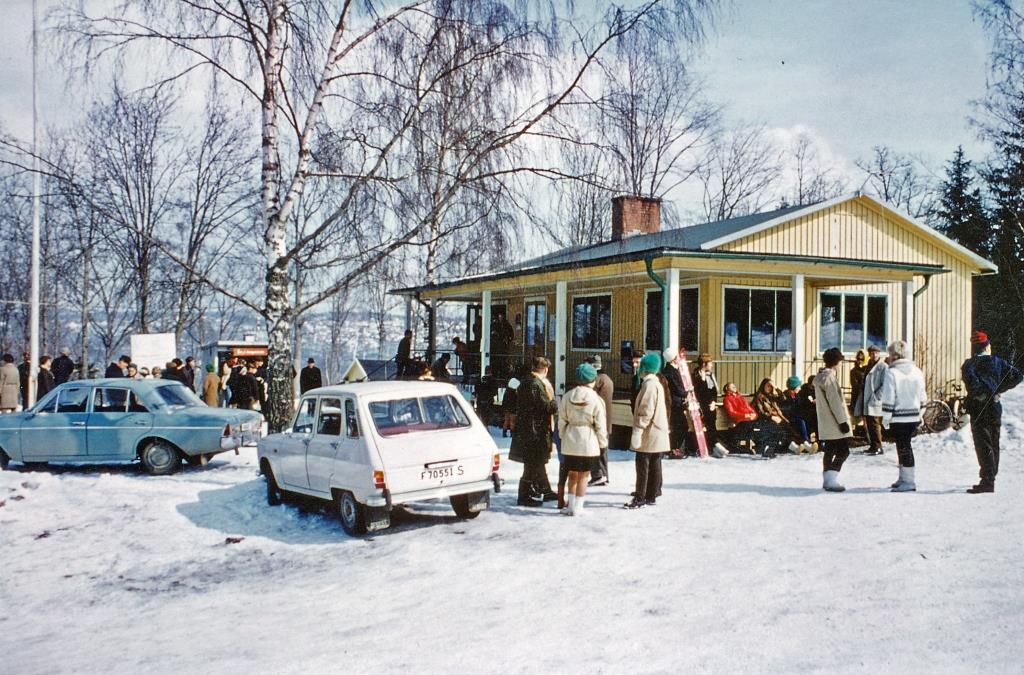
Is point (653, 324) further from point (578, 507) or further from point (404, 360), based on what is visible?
point (578, 507)

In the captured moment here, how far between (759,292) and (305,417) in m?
10.7

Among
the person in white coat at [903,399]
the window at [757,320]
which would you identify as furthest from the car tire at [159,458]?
the window at [757,320]

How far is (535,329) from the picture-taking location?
22.0m

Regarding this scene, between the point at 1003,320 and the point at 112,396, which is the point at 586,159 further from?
the point at 1003,320

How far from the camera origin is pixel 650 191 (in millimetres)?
37219

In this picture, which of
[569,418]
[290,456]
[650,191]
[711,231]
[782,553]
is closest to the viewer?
[782,553]

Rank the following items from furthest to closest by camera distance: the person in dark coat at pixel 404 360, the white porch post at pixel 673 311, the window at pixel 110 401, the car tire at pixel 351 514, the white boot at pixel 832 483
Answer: the person in dark coat at pixel 404 360 → the white porch post at pixel 673 311 → the window at pixel 110 401 → the white boot at pixel 832 483 → the car tire at pixel 351 514

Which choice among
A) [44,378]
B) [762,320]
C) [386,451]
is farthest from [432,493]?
[44,378]

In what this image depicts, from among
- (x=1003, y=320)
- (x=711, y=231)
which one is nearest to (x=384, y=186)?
(x=711, y=231)

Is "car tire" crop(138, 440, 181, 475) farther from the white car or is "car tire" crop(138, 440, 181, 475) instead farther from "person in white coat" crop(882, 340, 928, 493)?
"person in white coat" crop(882, 340, 928, 493)

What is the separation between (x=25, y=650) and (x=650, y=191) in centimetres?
3420

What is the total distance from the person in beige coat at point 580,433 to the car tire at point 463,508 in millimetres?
1131

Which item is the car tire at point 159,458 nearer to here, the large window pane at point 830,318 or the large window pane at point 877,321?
the large window pane at point 830,318

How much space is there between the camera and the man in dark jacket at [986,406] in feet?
29.9
